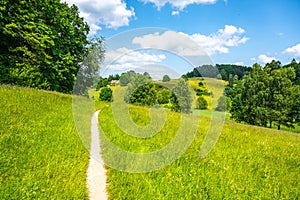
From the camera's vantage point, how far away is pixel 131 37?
9.61 metres

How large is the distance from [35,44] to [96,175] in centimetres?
2393

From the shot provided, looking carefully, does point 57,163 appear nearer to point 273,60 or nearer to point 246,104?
point 246,104

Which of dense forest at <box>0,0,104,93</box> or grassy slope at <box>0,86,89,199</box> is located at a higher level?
dense forest at <box>0,0,104,93</box>

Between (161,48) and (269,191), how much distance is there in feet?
18.8

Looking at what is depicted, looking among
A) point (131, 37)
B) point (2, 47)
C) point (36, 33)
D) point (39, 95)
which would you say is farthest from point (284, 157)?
point (2, 47)

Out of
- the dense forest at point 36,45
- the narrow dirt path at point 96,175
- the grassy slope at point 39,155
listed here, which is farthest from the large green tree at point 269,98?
the narrow dirt path at point 96,175

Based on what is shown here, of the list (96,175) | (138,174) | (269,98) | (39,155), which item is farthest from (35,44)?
(269,98)

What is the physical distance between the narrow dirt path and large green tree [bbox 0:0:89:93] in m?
20.6

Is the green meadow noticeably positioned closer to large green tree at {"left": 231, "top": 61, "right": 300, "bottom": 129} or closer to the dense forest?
the dense forest

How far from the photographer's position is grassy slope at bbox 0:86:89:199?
6617 mm

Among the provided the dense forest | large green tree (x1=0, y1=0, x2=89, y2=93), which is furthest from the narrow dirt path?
large green tree (x1=0, y1=0, x2=89, y2=93)

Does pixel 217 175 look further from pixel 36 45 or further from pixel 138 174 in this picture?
pixel 36 45

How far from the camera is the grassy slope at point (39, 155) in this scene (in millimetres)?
6617

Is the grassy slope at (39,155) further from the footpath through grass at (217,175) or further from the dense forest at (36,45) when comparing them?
the dense forest at (36,45)
